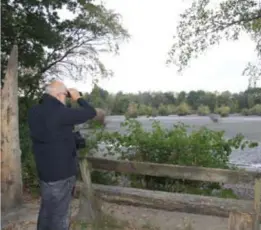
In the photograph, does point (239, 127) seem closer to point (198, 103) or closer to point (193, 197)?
point (198, 103)

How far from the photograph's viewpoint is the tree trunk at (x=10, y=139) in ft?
17.3

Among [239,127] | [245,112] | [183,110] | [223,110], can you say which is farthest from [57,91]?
[223,110]

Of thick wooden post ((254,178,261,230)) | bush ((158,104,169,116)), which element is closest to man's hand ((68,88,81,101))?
thick wooden post ((254,178,261,230))

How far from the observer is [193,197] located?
11.5 ft

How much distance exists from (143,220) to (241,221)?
1.67 metres

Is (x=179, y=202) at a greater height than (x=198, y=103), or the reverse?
(x=198, y=103)

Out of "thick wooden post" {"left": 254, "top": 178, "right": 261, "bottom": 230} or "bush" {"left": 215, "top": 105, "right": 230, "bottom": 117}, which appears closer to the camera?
"thick wooden post" {"left": 254, "top": 178, "right": 261, "bottom": 230}

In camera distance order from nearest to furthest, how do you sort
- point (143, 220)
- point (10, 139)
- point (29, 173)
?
point (143, 220), point (10, 139), point (29, 173)

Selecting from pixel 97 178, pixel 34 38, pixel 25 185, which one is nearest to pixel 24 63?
pixel 34 38

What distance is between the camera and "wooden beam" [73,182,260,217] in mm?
3328

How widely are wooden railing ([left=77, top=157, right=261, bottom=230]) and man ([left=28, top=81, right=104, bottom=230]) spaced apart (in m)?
0.80

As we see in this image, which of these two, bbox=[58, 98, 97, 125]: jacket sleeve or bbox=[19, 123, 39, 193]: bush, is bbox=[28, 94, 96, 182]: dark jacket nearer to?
bbox=[58, 98, 97, 125]: jacket sleeve

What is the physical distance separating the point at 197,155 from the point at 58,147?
2817 mm

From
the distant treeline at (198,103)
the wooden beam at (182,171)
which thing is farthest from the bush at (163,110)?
the wooden beam at (182,171)
